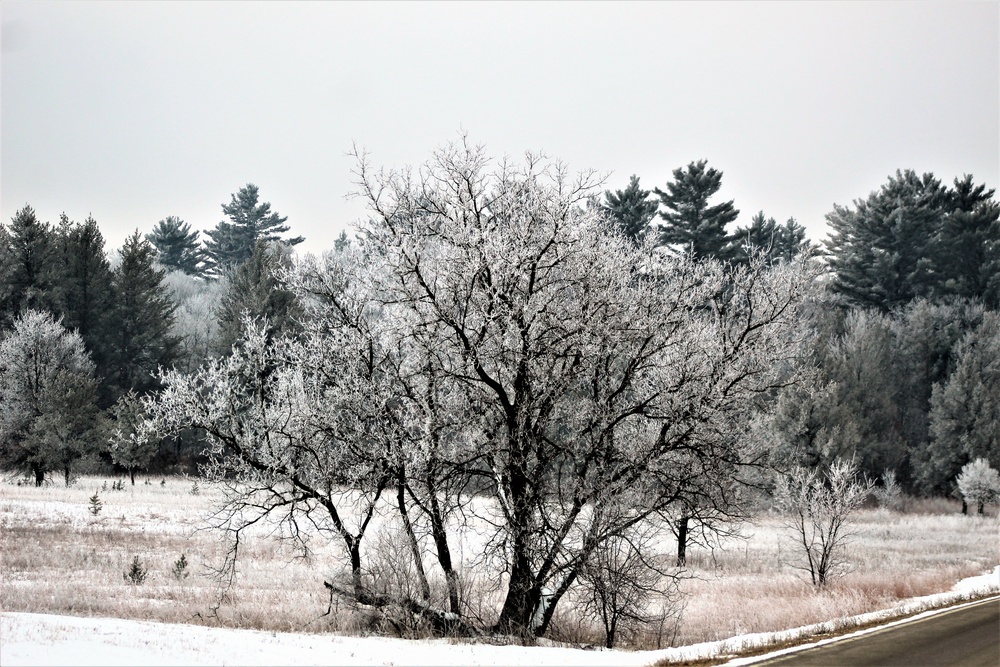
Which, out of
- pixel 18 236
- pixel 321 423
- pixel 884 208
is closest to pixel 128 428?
pixel 18 236

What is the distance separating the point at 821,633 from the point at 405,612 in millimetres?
7340

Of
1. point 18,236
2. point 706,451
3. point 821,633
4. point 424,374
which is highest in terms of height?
point 18,236

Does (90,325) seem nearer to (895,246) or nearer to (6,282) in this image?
(6,282)

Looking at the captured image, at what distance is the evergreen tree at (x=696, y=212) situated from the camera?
54.6 m

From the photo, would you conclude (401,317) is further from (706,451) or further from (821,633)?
(821,633)

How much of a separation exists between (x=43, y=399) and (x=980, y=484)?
45052mm

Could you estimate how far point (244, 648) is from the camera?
12547mm

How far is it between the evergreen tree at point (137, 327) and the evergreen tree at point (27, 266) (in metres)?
4.04

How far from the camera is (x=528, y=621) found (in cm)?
1602

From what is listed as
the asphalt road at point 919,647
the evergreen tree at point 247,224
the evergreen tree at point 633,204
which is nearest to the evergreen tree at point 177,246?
the evergreen tree at point 247,224

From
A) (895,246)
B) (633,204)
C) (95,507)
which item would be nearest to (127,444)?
(95,507)

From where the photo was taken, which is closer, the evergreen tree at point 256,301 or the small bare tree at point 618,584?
the small bare tree at point 618,584

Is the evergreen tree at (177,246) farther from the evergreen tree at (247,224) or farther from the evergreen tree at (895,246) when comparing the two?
the evergreen tree at (895,246)

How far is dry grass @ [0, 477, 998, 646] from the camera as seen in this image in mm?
17281
